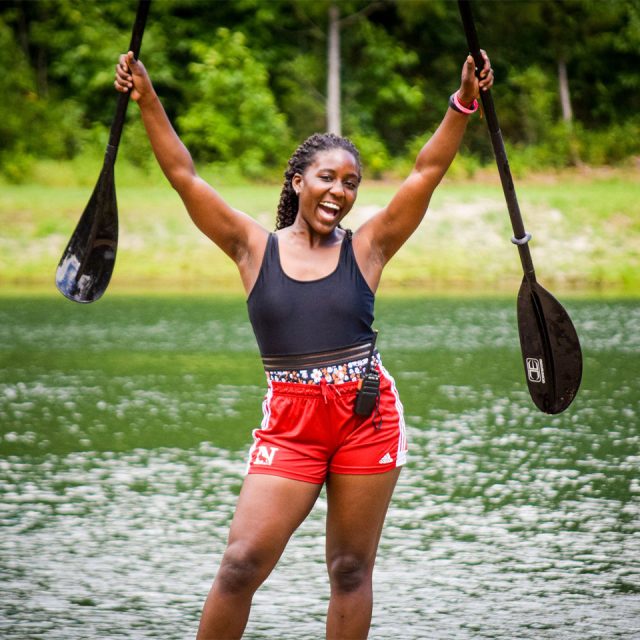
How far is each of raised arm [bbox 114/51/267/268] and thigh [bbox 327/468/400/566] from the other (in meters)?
0.74

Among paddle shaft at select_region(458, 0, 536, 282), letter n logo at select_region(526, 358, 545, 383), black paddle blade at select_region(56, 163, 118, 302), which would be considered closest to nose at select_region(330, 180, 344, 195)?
paddle shaft at select_region(458, 0, 536, 282)

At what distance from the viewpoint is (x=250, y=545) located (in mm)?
3830

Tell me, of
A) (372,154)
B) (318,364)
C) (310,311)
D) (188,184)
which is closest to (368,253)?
(310,311)

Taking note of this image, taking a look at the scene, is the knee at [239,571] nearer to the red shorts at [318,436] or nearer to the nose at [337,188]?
the red shorts at [318,436]

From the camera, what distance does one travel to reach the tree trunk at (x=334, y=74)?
35.7m

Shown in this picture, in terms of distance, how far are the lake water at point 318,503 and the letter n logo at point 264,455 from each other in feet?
4.13

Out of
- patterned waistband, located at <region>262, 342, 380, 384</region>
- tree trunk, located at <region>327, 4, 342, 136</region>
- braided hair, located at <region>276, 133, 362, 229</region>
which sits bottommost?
patterned waistband, located at <region>262, 342, 380, 384</region>

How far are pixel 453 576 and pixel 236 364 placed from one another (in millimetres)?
7506

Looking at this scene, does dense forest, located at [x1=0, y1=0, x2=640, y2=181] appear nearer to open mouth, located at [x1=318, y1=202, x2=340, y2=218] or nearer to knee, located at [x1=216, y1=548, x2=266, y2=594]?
open mouth, located at [x1=318, y1=202, x2=340, y2=218]

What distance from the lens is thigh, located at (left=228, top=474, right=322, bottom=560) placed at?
3.84m

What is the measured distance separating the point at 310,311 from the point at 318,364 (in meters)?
0.16

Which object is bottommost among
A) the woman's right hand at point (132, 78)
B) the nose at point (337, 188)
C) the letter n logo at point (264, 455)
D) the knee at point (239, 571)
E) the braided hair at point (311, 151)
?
the knee at point (239, 571)

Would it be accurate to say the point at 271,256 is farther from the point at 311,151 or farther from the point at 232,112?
the point at 232,112

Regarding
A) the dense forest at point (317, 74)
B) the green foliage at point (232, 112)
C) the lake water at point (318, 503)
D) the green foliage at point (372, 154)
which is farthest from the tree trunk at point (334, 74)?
the lake water at point (318, 503)
